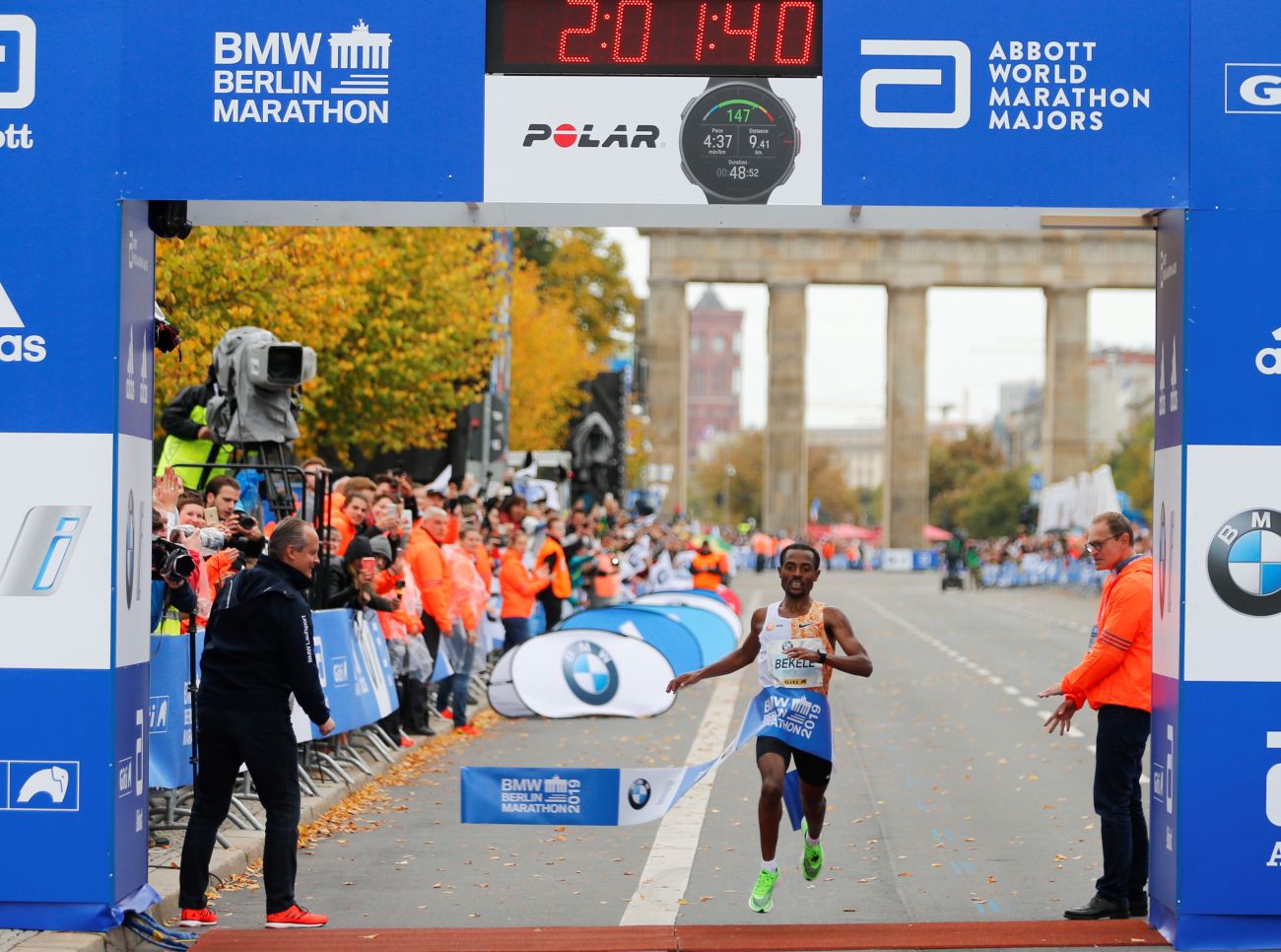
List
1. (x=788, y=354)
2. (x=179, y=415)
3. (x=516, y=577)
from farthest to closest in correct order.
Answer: (x=788, y=354) → (x=516, y=577) → (x=179, y=415)

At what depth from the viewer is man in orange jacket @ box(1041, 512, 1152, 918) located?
933 cm

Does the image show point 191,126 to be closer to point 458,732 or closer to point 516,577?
point 458,732

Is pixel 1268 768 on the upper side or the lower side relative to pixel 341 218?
lower

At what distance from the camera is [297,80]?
8703 millimetres

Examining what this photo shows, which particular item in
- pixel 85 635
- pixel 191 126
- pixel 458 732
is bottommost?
pixel 458 732

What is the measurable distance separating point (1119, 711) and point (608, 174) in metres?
3.51

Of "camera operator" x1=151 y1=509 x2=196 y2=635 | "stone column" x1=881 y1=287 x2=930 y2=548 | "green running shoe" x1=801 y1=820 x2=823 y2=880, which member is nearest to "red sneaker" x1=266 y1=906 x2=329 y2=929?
"camera operator" x1=151 y1=509 x2=196 y2=635

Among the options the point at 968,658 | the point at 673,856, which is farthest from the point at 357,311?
the point at 673,856

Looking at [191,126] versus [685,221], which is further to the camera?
[685,221]

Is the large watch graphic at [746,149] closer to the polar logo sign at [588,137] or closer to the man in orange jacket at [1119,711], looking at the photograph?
the polar logo sign at [588,137]

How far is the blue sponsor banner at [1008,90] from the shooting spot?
8680 mm

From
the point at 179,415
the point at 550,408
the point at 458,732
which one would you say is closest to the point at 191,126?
the point at 179,415

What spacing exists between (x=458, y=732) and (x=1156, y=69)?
1097 cm

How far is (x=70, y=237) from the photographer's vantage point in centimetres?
862
